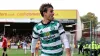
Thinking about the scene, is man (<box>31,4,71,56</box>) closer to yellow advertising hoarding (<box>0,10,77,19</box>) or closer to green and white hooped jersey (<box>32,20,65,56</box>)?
green and white hooped jersey (<box>32,20,65,56</box>)

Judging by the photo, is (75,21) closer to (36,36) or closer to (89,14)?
(36,36)

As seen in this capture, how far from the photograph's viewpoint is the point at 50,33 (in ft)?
22.8

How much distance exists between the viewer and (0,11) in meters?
63.9

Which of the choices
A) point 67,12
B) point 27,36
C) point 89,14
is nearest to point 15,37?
point 27,36

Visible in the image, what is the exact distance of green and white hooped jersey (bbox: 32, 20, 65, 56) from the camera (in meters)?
6.89

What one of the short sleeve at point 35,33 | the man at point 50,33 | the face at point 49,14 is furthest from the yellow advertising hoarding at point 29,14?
the face at point 49,14

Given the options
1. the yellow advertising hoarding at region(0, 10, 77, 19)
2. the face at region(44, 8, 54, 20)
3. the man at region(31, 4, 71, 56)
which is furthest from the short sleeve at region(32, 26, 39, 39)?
the yellow advertising hoarding at region(0, 10, 77, 19)

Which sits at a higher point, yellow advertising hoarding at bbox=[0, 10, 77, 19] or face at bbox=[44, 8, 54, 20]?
Answer: face at bbox=[44, 8, 54, 20]

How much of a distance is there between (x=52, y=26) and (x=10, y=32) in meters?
64.5

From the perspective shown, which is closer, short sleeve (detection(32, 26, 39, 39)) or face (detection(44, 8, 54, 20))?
face (detection(44, 8, 54, 20))

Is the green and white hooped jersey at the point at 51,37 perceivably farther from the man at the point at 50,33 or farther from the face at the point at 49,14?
the face at the point at 49,14

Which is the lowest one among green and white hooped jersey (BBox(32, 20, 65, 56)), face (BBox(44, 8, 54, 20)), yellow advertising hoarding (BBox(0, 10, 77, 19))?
yellow advertising hoarding (BBox(0, 10, 77, 19))

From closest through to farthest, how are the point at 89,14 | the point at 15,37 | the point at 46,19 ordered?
1. the point at 46,19
2. the point at 15,37
3. the point at 89,14

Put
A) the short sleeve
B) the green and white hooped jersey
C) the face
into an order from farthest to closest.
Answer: the short sleeve
the green and white hooped jersey
the face
